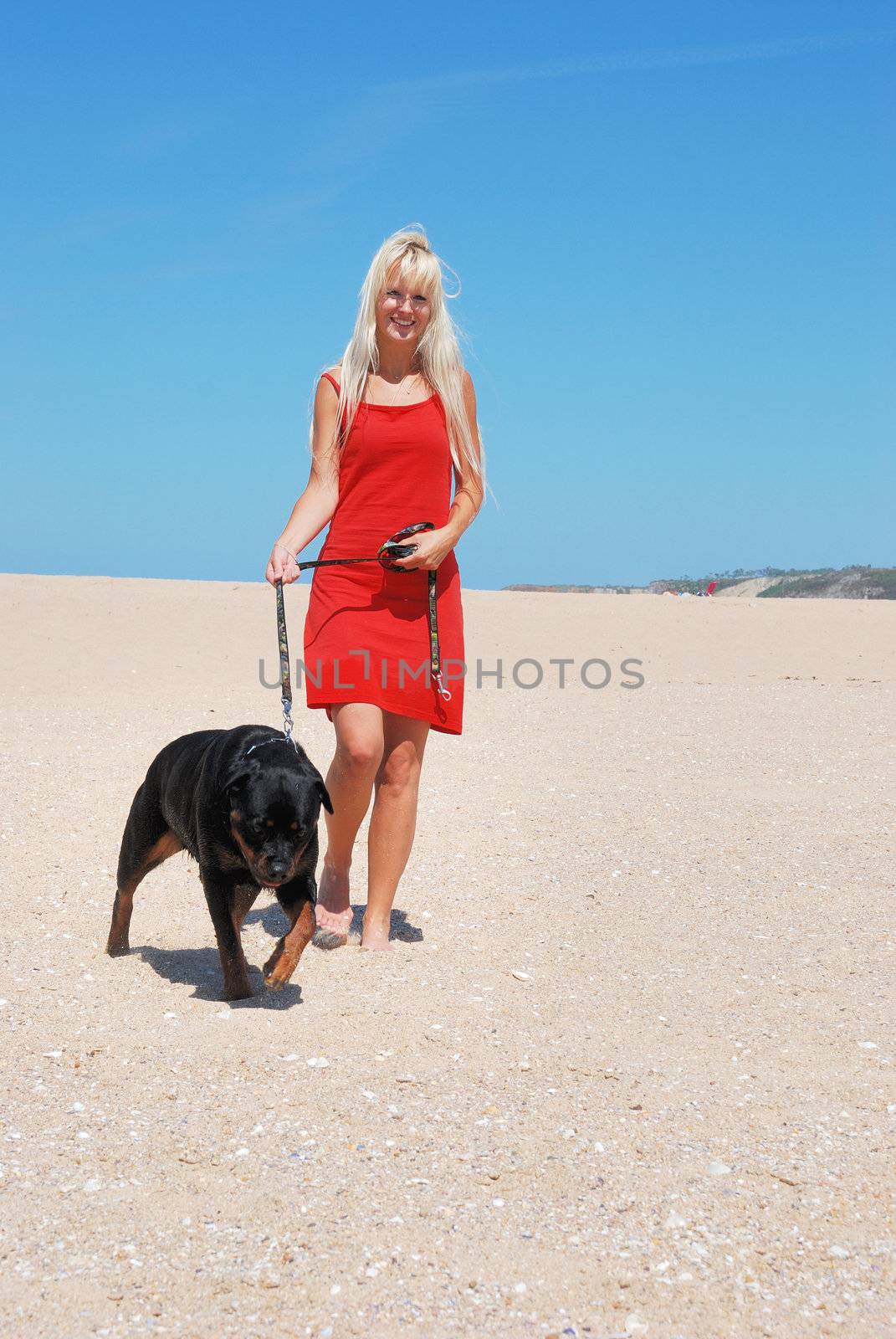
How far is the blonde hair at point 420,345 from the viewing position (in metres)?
4.77

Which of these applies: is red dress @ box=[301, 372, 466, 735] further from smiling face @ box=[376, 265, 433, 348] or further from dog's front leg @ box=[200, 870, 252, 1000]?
dog's front leg @ box=[200, 870, 252, 1000]

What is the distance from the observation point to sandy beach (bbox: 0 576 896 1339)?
2592mm

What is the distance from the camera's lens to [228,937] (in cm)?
426

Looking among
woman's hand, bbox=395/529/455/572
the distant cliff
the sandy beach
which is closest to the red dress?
woman's hand, bbox=395/529/455/572

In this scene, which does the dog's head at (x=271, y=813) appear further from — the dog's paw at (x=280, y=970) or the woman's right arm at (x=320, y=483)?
the woman's right arm at (x=320, y=483)

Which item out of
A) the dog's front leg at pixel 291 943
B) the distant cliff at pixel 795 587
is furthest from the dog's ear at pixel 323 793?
the distant cliff at pixel 795 587

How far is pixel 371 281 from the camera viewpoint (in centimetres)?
481

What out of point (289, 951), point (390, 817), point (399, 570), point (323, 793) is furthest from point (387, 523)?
point (289, 951)

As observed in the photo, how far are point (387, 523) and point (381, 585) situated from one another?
9.8 inches

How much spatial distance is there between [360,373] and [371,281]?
1.16 ft

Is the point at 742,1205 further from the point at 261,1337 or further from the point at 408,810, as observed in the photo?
the point at 408,810

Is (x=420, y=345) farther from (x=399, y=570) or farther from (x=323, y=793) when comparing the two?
(x=323, y=793)

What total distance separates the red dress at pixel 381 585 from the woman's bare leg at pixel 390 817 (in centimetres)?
15

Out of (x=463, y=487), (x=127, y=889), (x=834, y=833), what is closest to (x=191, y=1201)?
(x=127, y=889)
